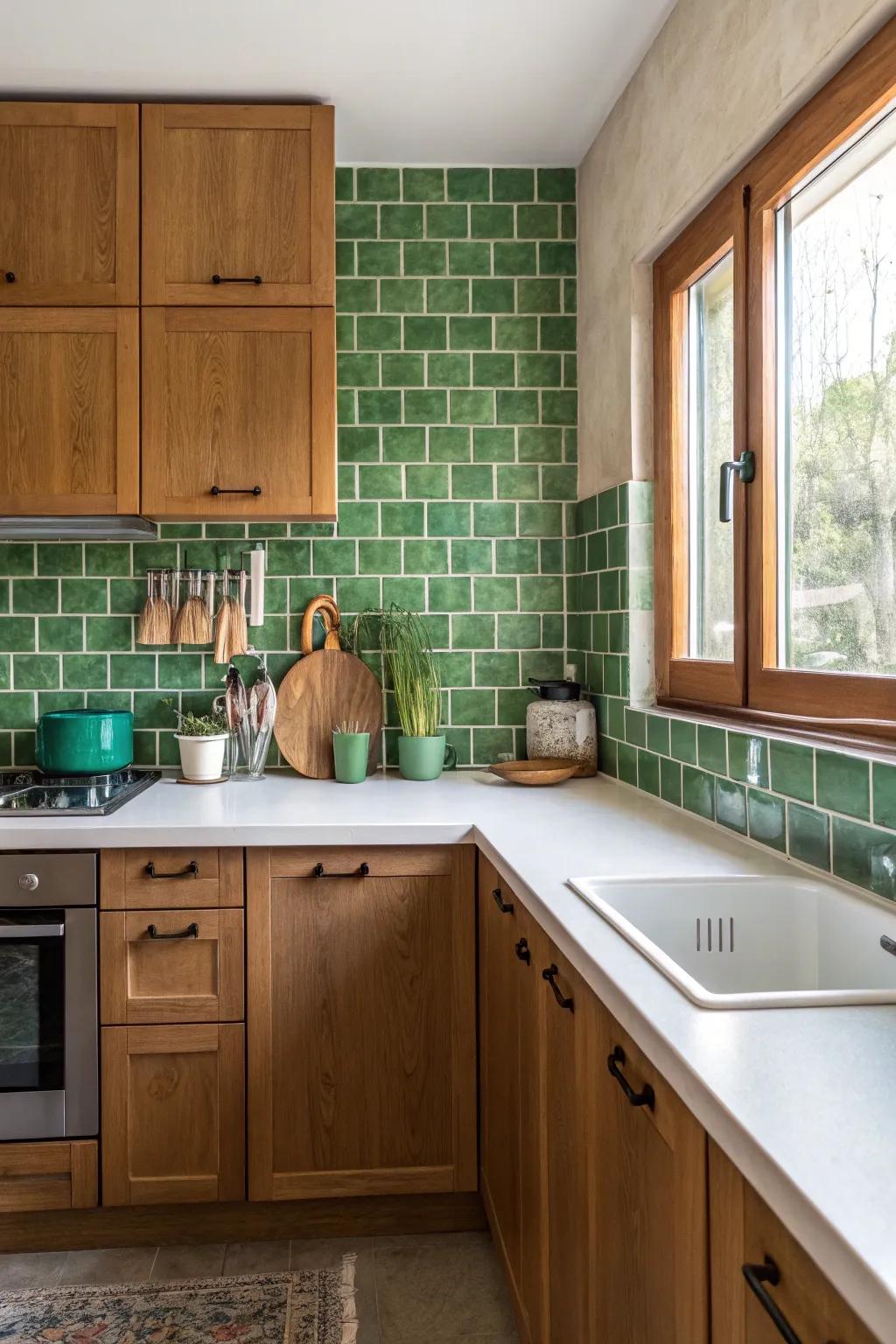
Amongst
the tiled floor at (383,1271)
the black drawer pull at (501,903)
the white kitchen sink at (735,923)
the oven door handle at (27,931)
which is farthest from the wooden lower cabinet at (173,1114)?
the white kitchen sink at (735,923)

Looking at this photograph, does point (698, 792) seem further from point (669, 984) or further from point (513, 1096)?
point (669, 984)

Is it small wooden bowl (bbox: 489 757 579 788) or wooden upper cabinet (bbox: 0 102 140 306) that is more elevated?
wooden upper cabinet (bbox: 0 102 140 306)

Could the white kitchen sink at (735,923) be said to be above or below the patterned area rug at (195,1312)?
above

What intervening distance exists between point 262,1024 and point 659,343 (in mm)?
1826

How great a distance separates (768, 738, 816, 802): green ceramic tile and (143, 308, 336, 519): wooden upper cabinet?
1332 mm

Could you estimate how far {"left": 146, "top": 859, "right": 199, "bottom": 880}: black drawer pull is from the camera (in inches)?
83.8

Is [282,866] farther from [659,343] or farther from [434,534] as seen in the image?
[659,343]

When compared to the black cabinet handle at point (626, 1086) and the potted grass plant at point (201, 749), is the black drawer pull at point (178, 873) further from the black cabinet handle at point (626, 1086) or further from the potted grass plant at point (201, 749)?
the black cabinet handle at point (626, 1086)

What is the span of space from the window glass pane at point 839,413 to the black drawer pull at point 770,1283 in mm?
1011

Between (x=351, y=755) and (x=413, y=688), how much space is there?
0.83 feet

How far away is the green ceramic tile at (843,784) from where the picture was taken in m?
1.49

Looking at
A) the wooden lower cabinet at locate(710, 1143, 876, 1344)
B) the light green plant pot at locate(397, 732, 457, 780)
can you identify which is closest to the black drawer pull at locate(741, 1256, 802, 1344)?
the wooden lower cabinet at locate(710, 1143, 876, 1344)

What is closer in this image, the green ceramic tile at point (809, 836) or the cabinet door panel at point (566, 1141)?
the cabinet door panel at point (566, 1141)

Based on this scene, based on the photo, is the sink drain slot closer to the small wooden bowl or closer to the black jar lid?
the small wooden bowl
